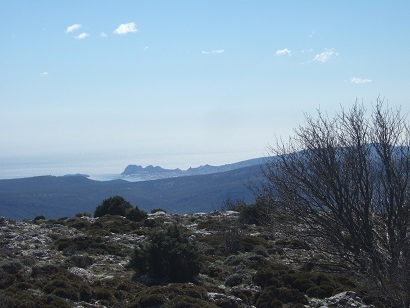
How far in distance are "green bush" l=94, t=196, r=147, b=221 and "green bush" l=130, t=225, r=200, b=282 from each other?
71.6 feet

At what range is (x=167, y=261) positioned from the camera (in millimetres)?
23656

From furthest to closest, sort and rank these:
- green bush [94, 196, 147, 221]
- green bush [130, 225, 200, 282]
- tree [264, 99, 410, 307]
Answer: green bush [94, 196, 147, 221], green bush [130, 225, 200, 282], tree [264, 99, 410, 307]

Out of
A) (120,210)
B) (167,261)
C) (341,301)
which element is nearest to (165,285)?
(167,261)

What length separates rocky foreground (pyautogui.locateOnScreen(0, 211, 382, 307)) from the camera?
18188 mm

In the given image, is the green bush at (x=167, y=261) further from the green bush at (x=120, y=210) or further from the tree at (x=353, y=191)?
the green bush at (x=120, y=210)

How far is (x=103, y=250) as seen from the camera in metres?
28.4

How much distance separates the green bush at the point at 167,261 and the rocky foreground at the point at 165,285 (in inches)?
23.4

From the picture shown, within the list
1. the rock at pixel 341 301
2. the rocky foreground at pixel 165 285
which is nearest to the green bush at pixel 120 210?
the rocky foreground at pixel 165 285

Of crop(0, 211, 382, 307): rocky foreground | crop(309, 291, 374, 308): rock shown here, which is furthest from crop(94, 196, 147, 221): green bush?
crop(309, 291, 374, 308): rock

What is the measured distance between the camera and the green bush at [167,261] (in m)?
23.4

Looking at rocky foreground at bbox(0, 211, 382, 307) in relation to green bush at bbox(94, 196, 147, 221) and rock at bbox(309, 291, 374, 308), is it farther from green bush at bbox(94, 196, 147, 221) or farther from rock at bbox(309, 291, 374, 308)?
green bush at bbox(94, 196, 147, 221)

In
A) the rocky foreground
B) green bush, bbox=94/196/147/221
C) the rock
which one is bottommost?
the rock

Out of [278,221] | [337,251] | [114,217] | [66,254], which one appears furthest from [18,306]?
[114,217]

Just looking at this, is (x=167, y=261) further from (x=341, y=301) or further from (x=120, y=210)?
(x=120, y=210)
